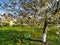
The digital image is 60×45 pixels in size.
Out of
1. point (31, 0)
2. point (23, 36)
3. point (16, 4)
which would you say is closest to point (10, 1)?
point (16, 4)

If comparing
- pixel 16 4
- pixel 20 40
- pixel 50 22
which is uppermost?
pixel 16 4

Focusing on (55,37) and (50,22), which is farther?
(55,37)

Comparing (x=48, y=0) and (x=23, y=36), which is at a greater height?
(x=48, y=0)

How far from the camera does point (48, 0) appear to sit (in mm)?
16469

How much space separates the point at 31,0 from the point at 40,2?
2.36 feet

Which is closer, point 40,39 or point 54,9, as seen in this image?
point 54,9

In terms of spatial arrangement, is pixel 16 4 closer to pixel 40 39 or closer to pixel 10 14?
pixel 10 14

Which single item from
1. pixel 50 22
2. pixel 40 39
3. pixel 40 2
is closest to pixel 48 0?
pixel 40 2

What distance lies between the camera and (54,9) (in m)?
17.5

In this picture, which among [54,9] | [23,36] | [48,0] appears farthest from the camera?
[23,36]

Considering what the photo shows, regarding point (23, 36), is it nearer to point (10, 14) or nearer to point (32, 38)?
point (32, 38)

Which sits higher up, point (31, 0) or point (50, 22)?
point (31, 0)

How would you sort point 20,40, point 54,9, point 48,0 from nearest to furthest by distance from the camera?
point 48,0, point 54,9, point 20,40

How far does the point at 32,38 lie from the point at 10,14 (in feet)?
12.5
